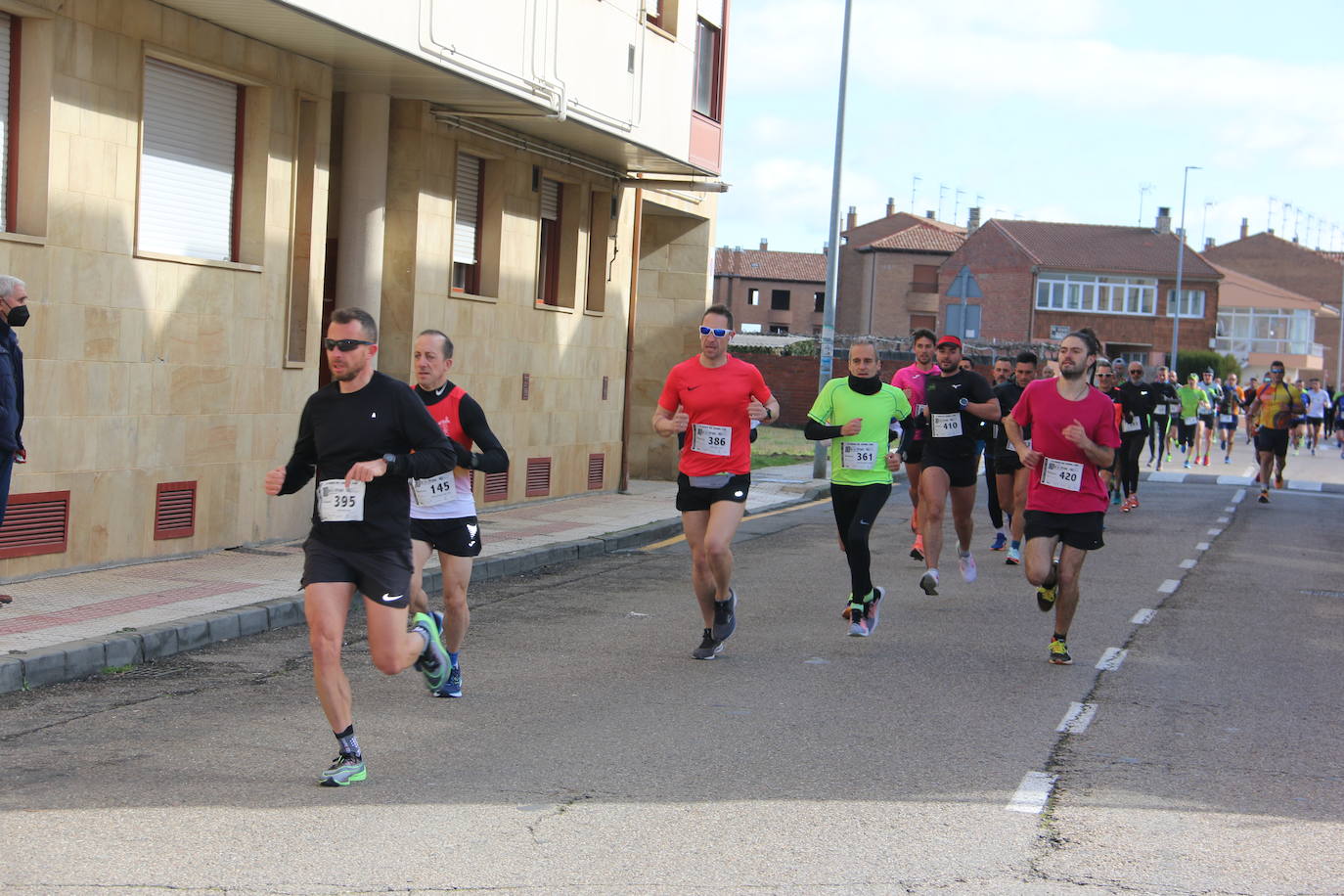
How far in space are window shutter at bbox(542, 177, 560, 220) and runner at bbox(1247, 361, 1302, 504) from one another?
11.1 m

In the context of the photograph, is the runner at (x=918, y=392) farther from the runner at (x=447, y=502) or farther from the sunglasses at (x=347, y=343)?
the sunglasses at (x=347, y=343)

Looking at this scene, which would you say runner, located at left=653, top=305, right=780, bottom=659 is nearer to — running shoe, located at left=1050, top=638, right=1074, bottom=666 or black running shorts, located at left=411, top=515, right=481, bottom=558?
black running shorts, located at left=411, top=515, right=481, bottom=558

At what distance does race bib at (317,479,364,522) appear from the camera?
20.3 feet

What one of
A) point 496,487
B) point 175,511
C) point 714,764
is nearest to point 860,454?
point 714,764

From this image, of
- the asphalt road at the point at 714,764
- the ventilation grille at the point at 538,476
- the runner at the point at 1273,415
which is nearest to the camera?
the asphalt road at the point at 714,764

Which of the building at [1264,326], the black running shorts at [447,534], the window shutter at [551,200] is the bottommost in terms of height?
the black running shorts at [447,534]

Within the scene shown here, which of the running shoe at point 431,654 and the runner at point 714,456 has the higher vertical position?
the runner at point 714,456

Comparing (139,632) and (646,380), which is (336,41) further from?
(646,380)

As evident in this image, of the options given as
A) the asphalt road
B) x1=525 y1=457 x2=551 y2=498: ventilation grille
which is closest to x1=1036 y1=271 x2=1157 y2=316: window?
x1=525 y1=457 x2=551 y2=498: ventilation grille

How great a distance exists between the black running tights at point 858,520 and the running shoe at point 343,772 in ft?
14.9

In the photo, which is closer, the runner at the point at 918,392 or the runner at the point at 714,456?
the runner at the point at 714,456

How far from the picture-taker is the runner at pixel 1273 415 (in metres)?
23.5

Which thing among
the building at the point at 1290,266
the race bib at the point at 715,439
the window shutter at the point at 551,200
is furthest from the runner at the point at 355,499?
the building at the point at 1290,266

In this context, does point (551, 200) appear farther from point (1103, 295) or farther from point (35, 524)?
point (1103, 295)
